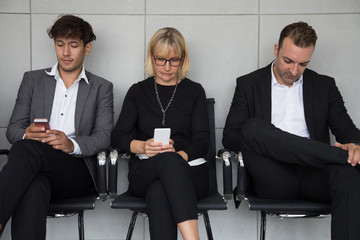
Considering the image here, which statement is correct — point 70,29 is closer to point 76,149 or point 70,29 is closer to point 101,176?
point 76,149

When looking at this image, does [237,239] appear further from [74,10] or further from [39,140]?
[74,10]

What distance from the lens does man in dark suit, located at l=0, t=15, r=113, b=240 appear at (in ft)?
7.84

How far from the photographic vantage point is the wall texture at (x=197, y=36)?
142 inches

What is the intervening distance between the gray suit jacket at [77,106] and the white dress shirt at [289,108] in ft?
3.56

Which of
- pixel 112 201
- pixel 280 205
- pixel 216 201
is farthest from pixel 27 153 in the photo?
pixel 280 205

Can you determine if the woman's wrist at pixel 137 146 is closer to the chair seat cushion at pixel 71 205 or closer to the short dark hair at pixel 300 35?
the chair seat cushion at pixel 71 205

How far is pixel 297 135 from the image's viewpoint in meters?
2.61

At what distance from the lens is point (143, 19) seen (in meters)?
3.61

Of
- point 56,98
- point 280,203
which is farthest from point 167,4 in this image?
point 280,203

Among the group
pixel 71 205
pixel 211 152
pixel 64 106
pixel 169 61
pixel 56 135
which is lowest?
pixel 71 205

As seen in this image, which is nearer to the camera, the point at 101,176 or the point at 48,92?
the point at 101,176

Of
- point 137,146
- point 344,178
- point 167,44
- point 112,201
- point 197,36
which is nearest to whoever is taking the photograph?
point 344,178

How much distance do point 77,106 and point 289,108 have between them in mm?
1379

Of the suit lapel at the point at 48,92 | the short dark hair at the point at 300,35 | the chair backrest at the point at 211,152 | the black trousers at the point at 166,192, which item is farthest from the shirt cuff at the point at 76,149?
the short dark hair at the point at 300,35
